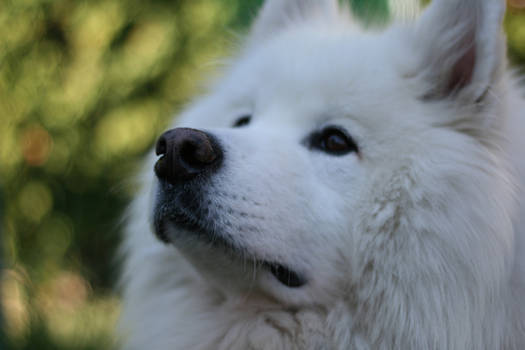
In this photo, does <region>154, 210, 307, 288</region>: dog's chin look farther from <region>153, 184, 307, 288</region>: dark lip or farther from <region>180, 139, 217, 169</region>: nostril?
<region>180, 139, 217, 169</region>: nostril

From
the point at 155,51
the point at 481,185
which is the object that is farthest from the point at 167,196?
the point at 155,51

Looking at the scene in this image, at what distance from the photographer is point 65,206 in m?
4.32

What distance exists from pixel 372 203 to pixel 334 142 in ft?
1.01

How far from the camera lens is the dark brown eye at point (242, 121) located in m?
2.56

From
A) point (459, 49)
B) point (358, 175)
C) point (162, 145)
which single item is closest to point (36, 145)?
point (162, 145)

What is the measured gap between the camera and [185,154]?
72.7 inches

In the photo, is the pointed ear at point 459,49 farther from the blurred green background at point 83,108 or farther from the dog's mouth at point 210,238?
the blurred green background at point 83,108

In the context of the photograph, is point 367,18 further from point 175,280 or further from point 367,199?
point 175,280

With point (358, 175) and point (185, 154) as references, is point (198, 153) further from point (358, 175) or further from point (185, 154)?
point (358, 175)

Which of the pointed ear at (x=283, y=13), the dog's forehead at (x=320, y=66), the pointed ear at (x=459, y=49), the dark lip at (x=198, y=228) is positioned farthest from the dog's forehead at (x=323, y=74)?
the dark lip at (x=198, y=228)

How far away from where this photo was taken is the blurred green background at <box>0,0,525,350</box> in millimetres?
3887

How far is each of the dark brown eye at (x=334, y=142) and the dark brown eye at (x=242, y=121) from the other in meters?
0.47

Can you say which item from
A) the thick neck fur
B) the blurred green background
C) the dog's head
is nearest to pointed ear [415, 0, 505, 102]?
the dog's head

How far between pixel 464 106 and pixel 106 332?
2.30 m
